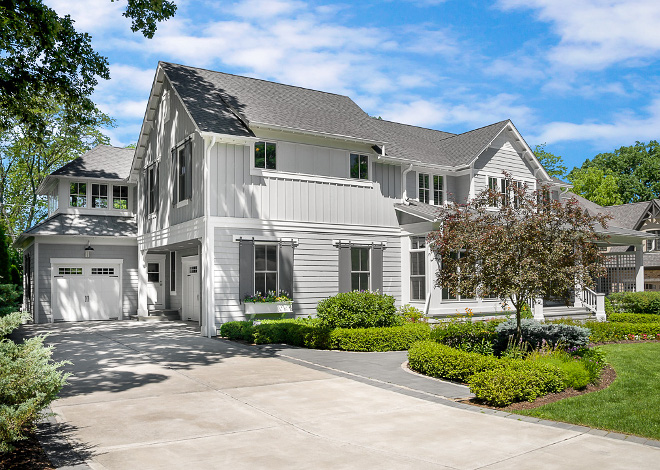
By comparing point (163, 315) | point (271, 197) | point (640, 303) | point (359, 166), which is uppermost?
point (359, 166)

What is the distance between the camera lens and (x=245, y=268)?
17125 millimetres

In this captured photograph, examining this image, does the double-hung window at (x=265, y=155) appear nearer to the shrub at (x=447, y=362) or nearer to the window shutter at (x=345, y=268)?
the window shutter at (x=345, y=268)

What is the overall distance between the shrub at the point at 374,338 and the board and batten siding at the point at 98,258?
13186mm

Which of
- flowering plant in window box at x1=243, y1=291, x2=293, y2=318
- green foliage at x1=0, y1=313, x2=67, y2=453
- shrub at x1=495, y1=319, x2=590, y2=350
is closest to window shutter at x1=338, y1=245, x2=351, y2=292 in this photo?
flowering plant in window box at x1=243, y1=291, x2=293, y2=318

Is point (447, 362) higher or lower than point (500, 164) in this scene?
lower

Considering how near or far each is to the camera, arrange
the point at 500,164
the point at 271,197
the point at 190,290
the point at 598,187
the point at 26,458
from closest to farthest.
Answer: the point at 26,458 < the point at 271,197 < the point at 190,290 < the point at 500,164 < the point at 598,187

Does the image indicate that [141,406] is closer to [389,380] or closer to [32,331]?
[389,380]

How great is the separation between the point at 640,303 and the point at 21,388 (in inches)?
843

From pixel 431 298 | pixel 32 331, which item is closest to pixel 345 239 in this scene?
pixel 431 298

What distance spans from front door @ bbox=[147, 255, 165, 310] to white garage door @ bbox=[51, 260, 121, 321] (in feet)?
4.67

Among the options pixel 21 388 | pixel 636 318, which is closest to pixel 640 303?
pixel 636 318

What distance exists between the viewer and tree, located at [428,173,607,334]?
10.6 m

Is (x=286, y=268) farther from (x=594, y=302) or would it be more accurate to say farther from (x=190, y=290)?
(x=594, y=302)

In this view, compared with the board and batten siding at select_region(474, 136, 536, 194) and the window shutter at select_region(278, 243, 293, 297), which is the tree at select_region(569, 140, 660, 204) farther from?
the window shutter at select_region(278, 243, 293, 297)
